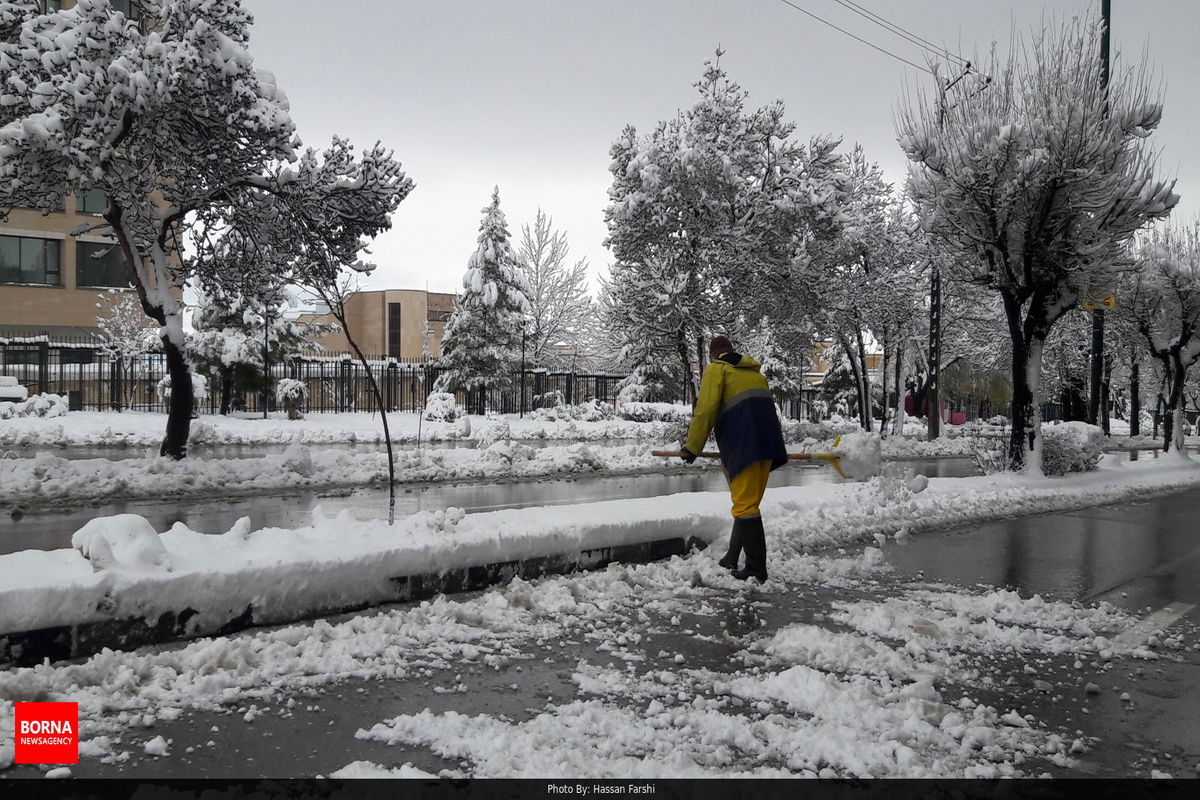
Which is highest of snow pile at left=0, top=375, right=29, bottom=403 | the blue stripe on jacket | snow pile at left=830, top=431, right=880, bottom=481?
snow pile at left=0, top=375, right=29, bottom=403

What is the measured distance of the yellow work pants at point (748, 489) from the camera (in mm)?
6672

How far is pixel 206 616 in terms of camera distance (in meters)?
5.01

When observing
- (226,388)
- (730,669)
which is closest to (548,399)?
(226,388)

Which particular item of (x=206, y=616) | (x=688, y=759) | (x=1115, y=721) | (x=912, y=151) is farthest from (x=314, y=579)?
(x=912, y=151)

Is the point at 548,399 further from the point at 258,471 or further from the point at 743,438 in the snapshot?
the point at 743,438

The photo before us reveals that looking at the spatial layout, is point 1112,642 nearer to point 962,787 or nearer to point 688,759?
point 962,787

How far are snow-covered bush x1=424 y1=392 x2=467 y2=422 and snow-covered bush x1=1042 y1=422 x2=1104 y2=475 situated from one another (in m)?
18.0

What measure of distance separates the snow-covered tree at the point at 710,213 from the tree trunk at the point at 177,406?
1138cm

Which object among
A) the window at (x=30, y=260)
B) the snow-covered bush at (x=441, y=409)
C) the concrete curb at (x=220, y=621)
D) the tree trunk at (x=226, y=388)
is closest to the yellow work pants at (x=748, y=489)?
the concrete curb at (x=220, y=621)

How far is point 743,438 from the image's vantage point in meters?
6.72

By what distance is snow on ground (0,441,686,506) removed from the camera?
36.4 feet

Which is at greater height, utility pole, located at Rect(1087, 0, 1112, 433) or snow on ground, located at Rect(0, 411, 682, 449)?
utility pole, located at Rect(1087, 0, 1112, 433)

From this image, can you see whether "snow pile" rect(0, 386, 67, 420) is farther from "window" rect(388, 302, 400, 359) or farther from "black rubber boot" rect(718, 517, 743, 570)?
"window" rect(388, 302, 400, 359)

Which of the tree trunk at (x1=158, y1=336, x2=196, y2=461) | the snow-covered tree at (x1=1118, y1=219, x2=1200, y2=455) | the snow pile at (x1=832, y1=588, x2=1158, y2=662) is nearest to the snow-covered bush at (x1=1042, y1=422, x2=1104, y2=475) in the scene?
the snow-covered tree at (x1=1118, y1=219, x2=1200, y2=455)
